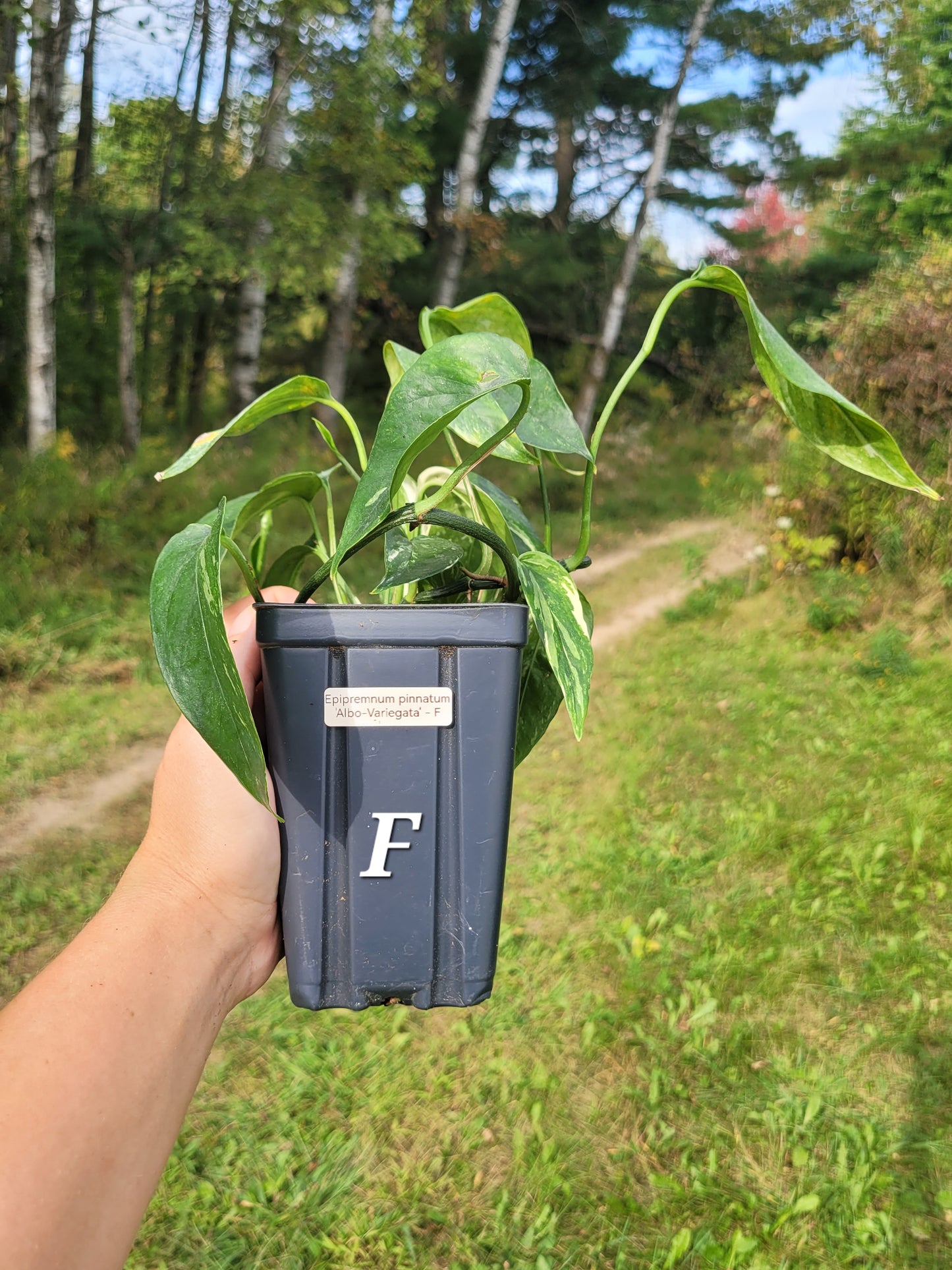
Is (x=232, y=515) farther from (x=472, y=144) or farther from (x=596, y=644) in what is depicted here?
(x=472, y=144)

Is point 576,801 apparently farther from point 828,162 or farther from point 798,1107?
point 828,162

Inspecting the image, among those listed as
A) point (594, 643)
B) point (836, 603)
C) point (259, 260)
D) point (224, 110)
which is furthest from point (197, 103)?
point (836, 603)

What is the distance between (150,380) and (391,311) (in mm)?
2568

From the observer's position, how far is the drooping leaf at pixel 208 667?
0.63m

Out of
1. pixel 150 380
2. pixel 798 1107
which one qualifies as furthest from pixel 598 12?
pixel 798 1107

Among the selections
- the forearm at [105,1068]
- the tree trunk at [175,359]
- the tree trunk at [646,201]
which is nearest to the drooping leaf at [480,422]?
the forearm at [105,1068]

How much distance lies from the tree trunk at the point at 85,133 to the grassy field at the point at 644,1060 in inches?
216

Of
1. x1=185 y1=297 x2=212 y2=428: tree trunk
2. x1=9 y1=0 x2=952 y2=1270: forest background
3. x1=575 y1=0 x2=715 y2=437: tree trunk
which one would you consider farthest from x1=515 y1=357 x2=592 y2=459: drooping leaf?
x1=185 y1=297 x2=212 y2=428: tree trunk

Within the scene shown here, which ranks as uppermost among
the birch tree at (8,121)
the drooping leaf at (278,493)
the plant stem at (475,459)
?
the birch tree at (8,121)

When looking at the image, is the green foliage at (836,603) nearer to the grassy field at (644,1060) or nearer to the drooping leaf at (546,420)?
the grassy field at (644,1060)

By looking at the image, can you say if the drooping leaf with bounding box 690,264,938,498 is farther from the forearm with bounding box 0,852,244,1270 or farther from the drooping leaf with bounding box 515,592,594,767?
the forearm with bounding box 0,852,244,1270

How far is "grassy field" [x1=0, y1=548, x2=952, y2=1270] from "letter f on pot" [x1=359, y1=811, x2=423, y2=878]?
3.29 ft

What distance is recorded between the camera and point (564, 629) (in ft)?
2.47

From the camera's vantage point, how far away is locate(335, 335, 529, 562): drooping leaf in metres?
0.64
